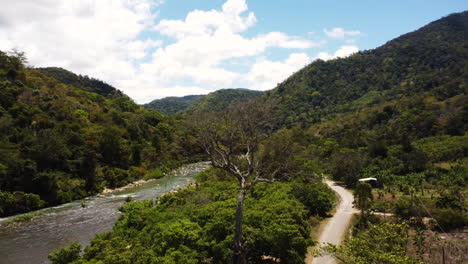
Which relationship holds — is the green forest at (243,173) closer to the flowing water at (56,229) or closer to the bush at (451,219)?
the bush at (451,219)

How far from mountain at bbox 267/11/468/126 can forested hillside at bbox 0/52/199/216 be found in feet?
235

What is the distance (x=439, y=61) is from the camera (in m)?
141

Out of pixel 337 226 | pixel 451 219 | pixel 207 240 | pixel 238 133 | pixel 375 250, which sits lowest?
pixel 451 219

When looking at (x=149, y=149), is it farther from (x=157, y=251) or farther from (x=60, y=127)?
(x=157, y=251)

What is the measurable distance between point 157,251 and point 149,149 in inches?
2196

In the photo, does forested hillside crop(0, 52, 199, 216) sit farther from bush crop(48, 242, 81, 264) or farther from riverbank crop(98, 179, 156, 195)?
bush crop(48, 242, 81, 264)

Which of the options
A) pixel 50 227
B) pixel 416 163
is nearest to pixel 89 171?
pixel 50 227

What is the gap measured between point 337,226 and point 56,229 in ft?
90.4

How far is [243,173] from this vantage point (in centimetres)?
1656

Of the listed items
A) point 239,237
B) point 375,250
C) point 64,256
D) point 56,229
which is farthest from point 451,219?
point 56,229

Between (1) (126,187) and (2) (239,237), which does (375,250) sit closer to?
(2) (239,237)

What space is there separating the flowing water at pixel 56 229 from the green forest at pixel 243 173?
389 cm

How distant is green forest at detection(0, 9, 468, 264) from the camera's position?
1511cm

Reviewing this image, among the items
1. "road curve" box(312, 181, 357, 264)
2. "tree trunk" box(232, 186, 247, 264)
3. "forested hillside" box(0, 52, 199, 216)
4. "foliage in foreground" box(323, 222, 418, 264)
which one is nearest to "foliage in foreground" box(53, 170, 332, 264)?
"tree trunk" box(232, 186, 247, 264)
